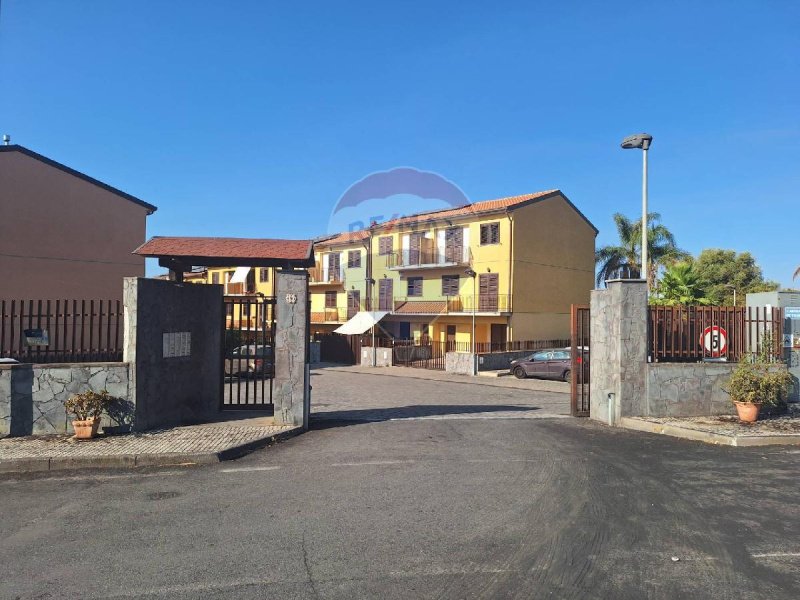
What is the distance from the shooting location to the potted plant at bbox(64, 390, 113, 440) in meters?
8.73

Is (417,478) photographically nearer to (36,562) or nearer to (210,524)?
(210,524)

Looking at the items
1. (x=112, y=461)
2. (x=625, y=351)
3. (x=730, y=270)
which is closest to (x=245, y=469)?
(x=112, y=461)

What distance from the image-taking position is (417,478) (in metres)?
6.95

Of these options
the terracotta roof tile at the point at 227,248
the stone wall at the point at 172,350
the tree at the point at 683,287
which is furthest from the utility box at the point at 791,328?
the stone wall at the point at 172,350

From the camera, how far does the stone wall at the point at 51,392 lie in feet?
29.1

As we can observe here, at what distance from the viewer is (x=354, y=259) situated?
43.8m

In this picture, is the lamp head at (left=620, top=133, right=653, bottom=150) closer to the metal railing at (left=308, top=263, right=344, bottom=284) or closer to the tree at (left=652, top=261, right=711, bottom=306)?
the tree at (left=652, top=261, right=711, bottom=306)

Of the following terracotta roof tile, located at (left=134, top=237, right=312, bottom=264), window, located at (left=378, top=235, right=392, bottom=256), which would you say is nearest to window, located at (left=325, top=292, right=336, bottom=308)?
window, located at (left=378, top=235, right=392, bottom=256)

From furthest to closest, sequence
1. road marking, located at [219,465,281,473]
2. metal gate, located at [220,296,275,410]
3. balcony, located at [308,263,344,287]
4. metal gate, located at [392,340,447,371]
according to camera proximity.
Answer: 1. balcony, located at [308,263,344,287]
2. metal gate, located at [392,340,447,371]
3. metal gate, located at [220,296,275,410]
4. road marking, located at [219,465,281,473]

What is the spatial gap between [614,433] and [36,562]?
30.2ft

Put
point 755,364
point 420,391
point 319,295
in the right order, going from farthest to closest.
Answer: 1. point 319,295
2. point 420,391
3. point 755,364

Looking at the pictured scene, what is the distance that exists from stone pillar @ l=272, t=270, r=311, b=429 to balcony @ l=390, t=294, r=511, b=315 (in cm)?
2141

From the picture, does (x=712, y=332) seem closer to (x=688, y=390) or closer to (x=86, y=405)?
(x=688, y=390)

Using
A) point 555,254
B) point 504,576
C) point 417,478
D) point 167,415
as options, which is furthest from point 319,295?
point 504,576
